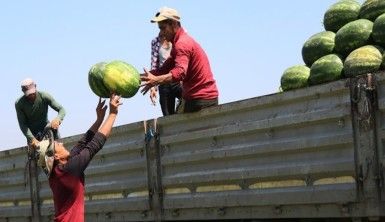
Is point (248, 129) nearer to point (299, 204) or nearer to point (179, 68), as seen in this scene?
point (299, 204)

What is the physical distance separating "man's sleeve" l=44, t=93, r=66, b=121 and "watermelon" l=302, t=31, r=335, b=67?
146 inches

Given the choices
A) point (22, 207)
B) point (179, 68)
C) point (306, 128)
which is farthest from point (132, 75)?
point (22, 207)

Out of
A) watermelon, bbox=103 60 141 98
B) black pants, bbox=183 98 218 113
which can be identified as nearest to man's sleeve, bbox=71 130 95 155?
watermelon, bbox=103 60 141 98

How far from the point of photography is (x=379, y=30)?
6.68 m

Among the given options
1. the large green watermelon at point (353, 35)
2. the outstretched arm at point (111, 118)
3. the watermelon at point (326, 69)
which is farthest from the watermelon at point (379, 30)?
the outstretched arm at point (111, 118)

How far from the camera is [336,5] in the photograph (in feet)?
25.0

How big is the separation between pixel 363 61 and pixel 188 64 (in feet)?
5.74

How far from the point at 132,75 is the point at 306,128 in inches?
72.2

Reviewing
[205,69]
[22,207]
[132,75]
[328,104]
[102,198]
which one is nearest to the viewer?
[328,104]

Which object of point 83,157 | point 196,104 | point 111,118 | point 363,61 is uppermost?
point 363,61

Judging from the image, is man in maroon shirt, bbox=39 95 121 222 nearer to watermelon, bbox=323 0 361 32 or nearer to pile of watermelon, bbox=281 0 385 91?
pile of watermelon, bbox=281 0 385 91

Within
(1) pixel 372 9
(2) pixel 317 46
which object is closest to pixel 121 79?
(2) pixel 317 46

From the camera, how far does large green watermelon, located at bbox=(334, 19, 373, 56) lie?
6898 mm

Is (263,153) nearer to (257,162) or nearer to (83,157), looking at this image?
(257,162)
